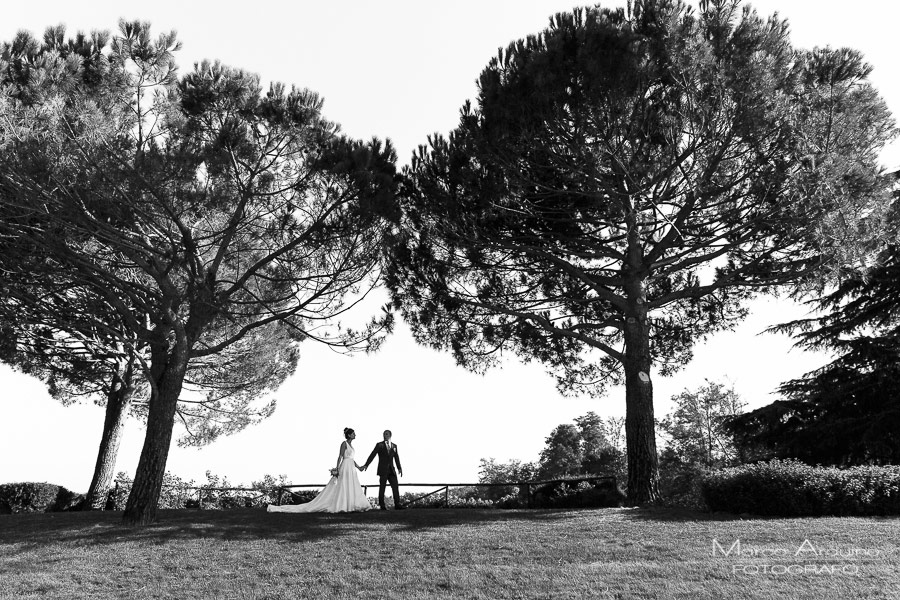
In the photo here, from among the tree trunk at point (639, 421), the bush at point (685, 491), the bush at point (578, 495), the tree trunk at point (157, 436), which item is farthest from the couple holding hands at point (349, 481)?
the bush at point (685, 491)

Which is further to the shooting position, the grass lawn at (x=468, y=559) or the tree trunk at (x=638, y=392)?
the tree trunk at (x=638, y=392)

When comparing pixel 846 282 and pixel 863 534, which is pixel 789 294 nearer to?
pixel 863 534

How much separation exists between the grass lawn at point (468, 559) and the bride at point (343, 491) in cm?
209

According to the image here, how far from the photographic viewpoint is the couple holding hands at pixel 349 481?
13469 mm

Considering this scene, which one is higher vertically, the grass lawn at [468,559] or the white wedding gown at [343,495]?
the white wedding gown at [343,495]

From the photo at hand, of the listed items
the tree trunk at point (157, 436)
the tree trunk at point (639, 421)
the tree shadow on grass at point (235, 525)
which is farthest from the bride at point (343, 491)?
the tree trunk at point (639, 421)

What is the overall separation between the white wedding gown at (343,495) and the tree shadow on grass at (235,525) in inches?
20.0

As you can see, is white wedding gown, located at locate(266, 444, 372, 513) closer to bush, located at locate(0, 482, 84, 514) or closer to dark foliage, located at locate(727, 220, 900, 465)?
bush, located at locate(0, 482, 84, 514)

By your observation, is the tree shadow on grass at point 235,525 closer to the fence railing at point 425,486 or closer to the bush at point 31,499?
the fence railing at point 425,486

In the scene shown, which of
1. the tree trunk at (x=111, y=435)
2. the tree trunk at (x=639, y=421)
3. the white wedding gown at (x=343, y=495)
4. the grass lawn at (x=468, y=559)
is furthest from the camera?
the tree trunk at (x=111, y=435)

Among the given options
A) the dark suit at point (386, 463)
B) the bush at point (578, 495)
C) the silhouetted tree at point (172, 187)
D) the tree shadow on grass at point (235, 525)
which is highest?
the silhouetted tree at point (172, 187)

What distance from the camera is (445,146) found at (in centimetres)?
1448

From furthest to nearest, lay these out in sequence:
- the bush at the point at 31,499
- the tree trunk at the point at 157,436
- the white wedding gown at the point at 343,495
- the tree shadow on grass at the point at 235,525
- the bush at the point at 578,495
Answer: the bush at the point at 31,499
the bush at the point at 578,495
the white wedding gown at the point at 343,495
the tree trunk at the point at 157,436
the tree shadow on grass at the point at 235,525

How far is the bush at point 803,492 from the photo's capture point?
1110cm
